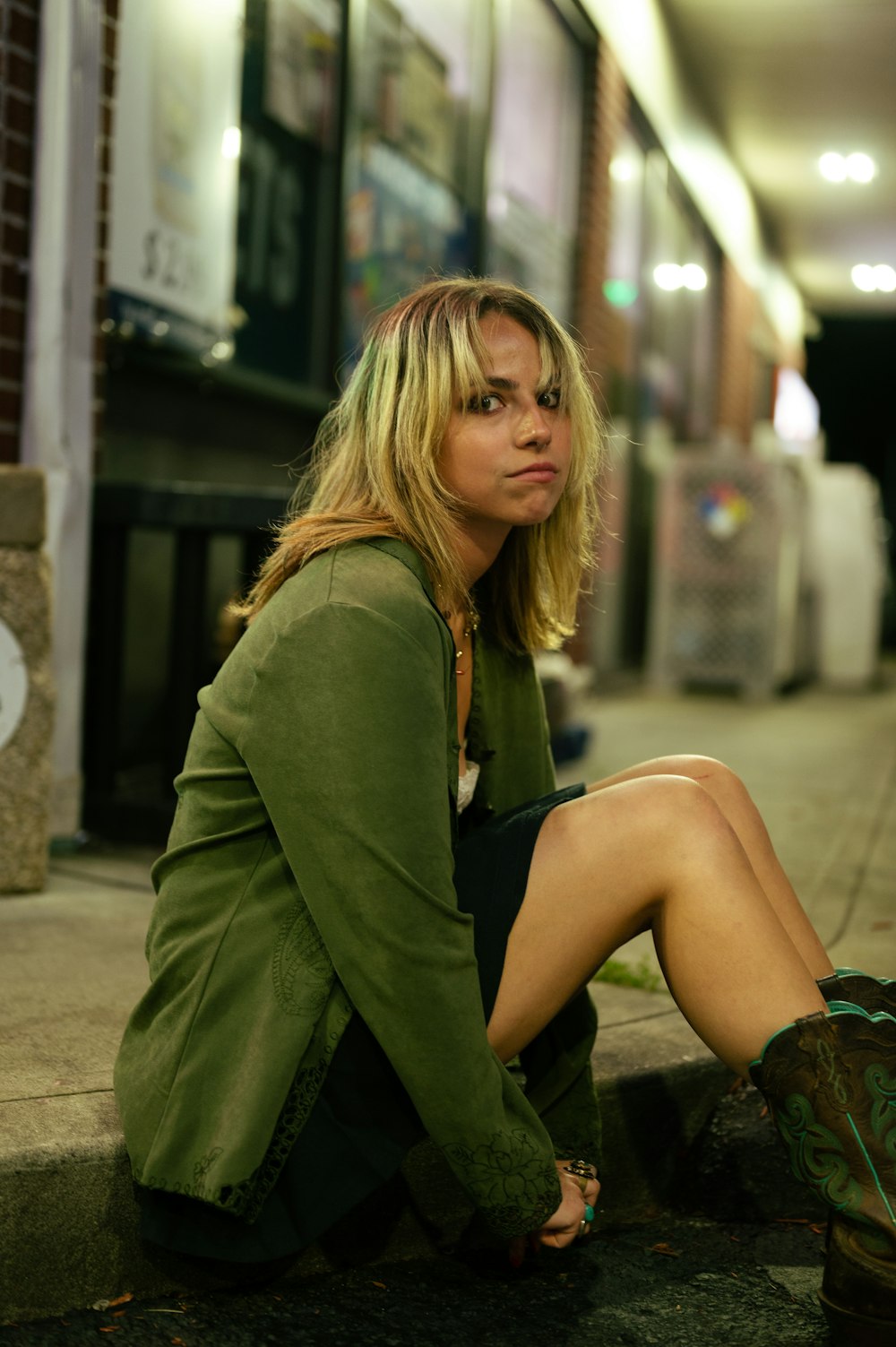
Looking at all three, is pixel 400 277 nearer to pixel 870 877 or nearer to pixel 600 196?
pixel 600 196

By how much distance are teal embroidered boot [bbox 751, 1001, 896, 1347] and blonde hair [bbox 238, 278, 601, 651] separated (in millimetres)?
731

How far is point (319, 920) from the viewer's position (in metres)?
1.65

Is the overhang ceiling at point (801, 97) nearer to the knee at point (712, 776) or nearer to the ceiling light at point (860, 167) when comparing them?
the ceiling light at point (860, 167)

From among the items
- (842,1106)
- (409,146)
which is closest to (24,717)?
(842,1106)

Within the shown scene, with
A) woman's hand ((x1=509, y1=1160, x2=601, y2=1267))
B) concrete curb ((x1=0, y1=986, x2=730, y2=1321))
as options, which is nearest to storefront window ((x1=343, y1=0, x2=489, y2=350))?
concrete curb ((x1=0, y1=986, x2=730, y2=1321))

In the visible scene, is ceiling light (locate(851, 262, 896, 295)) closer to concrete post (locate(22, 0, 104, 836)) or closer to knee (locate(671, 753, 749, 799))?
concrete post (locate(22, 0, 104, 836))

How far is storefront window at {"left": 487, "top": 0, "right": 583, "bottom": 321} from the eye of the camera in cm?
681

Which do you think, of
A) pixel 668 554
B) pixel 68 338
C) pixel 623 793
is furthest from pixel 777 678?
pixel 623 793

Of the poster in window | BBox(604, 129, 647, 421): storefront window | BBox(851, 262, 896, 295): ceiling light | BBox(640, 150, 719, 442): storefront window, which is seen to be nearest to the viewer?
the poster in window

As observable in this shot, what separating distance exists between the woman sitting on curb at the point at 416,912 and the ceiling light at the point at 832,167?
1057 centimetres

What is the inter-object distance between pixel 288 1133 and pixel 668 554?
26.0 ft

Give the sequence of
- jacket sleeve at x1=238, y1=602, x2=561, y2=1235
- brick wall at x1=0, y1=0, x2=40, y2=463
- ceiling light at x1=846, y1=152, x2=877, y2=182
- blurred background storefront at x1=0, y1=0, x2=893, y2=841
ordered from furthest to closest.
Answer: ceiling light at x1=846, y1=152, x2=877, y2=182 → blurred background storefront at x1=0, y1=0, x2=893, y2=841 → brick wall at x1=0, y1=0, x2=40, y2=463 → jacket sleeve at x1=238, y1=602, x2=561, y2=1235

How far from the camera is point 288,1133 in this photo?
5.51 feet

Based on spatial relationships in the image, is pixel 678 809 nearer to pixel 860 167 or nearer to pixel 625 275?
pixel 625 275
